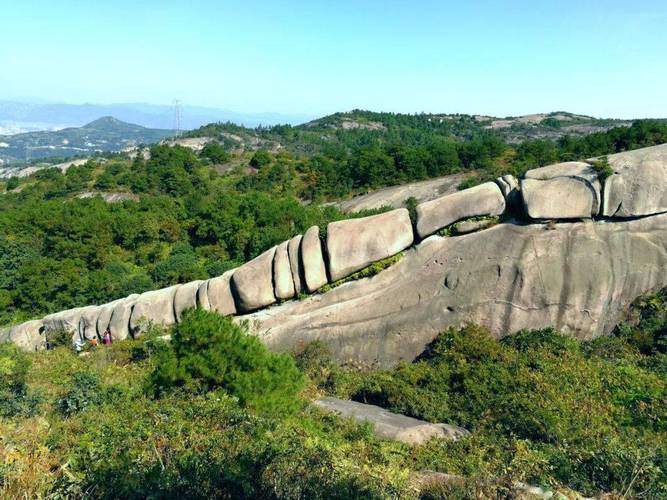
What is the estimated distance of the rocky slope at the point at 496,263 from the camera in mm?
17641

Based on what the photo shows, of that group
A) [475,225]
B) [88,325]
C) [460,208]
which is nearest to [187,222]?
[88,325]

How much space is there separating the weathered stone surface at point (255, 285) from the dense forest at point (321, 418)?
3241 millimetres

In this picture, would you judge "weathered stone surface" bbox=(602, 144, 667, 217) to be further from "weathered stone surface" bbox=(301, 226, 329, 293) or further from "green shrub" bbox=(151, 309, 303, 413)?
"green shrub" bbox=(151, 309, 303, 413)

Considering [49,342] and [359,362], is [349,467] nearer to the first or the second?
[359,362]

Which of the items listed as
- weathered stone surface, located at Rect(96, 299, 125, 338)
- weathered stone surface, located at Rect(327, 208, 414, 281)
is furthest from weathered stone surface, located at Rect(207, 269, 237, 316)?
weathered stone surface, located at Rect(96, 299, 125, 338)

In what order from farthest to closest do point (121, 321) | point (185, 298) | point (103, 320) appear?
point (103, 320) < point (121, 321) < point (185, 298)

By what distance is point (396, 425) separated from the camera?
12.5 metres

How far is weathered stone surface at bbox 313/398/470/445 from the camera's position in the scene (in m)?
11.9

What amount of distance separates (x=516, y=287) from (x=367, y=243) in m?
5.50

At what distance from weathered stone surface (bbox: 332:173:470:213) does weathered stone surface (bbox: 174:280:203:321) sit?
1813cm

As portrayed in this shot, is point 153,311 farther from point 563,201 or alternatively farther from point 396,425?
point 563,201

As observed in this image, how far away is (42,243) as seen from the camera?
37.6m

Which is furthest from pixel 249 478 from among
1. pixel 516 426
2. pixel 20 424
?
pixel 516 426

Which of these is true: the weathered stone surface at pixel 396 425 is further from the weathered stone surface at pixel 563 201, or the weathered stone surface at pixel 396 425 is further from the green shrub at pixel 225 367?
the weathered stone surface at pixel 563 201
